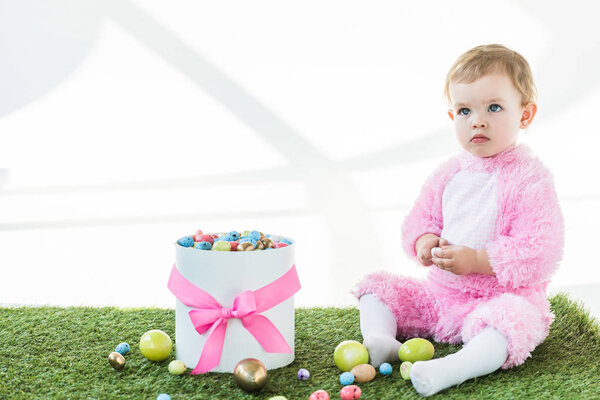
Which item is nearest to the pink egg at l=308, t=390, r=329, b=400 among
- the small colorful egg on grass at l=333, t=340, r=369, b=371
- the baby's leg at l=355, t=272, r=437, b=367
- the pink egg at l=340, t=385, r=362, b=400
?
the pink egg at l=340, t=385, r=362, b=400

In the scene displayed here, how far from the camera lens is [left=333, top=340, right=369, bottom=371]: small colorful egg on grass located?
55.1 inches

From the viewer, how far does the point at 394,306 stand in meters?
1.56

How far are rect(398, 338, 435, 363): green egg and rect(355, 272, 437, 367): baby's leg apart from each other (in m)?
0.08

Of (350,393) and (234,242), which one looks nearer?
(350,393)

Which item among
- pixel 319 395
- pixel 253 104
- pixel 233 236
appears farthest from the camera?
pixel 253 104

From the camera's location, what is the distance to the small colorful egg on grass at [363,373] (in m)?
1.35

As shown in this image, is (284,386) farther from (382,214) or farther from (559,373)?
(382,214)

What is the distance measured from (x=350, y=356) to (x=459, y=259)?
31 centimetres

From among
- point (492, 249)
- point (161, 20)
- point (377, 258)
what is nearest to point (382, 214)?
point (377, 258)

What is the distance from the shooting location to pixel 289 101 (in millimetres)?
3209

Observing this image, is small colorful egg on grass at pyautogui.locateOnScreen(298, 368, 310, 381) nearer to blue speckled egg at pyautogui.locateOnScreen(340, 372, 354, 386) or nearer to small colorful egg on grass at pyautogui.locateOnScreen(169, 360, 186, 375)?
blue speckled egg at pyautogui.locateOnScreen(340, 372, 354, 386)

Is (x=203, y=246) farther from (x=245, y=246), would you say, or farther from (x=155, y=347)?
(x=155, y=347)

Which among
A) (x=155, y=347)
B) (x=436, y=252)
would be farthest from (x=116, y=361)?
(x=436, y=252)

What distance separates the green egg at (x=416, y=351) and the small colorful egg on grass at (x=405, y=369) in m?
0.04
